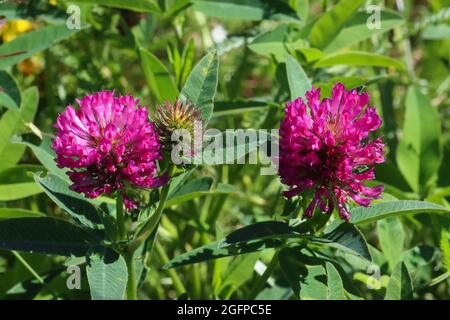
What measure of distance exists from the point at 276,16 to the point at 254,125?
1.05 feet

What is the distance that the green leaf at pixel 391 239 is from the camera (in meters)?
1.76

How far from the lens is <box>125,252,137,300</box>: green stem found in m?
1.45

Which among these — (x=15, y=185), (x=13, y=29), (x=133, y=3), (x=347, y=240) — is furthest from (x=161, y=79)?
(x=13, y=29)

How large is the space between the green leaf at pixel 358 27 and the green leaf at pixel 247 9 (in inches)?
5.2

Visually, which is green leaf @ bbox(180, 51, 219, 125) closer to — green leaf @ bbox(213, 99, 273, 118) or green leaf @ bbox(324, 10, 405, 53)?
green leaf @ bbox(213, 99, 273, 118)

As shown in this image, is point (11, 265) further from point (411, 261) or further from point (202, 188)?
point (411, 261)

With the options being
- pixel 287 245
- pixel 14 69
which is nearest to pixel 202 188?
pixel 287 245

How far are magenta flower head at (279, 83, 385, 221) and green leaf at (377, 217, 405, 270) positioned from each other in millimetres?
435

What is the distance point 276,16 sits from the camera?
6.21 feet

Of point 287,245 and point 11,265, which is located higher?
point 287,245

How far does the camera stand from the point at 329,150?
1330mm

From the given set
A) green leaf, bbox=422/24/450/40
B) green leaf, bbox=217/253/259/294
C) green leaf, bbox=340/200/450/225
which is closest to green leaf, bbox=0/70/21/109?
green leaf, bbox=217/253/259/294

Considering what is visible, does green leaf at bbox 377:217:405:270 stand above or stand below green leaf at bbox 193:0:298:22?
below

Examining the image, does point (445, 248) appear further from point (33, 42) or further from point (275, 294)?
point (33, 42)
